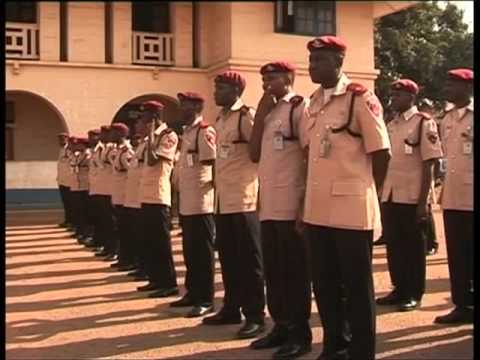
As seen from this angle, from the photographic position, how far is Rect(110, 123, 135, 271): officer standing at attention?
8.71m

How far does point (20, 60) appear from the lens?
17.4 meters

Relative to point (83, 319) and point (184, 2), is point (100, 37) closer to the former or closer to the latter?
point (184, 2)

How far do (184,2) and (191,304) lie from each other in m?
14.0

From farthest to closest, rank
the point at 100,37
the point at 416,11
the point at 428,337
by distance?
1. the point at 100,37
2. the point at 416,11
3. the point at 428,337

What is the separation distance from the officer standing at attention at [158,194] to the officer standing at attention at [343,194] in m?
2.83

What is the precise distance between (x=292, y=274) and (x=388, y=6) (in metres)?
12.7

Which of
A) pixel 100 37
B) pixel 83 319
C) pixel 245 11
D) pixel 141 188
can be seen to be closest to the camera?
pixel 83 319

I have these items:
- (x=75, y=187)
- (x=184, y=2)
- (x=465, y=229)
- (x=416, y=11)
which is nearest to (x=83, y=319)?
(x=465, y=229)

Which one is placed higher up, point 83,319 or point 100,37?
point 100,37

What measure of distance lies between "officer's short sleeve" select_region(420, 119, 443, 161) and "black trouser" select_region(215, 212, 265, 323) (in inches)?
61.4

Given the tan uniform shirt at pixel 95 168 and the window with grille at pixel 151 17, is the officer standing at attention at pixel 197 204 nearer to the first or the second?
the tan uniform shirt at pixel 95 168

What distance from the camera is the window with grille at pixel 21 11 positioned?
60.7 feet

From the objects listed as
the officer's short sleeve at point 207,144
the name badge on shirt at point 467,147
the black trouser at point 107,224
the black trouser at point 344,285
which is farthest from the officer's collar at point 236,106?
the black trouser at point 107,224

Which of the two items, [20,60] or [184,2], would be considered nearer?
[20,60]
